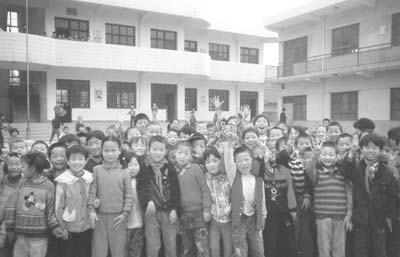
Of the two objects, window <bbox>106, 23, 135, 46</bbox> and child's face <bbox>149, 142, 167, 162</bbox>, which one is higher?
window <bbox>106, 23, 135, 46</bbox>

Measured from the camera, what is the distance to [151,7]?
18.3 m

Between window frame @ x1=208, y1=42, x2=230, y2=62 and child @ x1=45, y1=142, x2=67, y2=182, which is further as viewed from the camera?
window frame @ x1=208, y1=42, x2=230, y2=62

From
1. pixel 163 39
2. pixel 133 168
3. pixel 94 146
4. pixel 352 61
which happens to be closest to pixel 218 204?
pixel 133 168

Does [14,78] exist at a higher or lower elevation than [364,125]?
higher

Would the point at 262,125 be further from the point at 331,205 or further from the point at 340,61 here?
the point at 340,61

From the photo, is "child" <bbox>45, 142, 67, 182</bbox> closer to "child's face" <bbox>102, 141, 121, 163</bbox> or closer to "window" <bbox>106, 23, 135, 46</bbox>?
"child's face" <bbox>102, 141, 121, 163</bbox>

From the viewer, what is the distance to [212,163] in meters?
3.74

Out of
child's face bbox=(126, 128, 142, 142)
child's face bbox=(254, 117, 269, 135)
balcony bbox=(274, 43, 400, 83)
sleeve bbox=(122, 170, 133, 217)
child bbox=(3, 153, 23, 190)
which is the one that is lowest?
sleeve bbox=(122, 170, 133, 217)

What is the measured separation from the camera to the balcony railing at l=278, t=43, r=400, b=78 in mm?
15266

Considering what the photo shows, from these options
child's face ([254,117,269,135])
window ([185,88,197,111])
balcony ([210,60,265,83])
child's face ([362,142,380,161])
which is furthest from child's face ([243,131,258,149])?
balcony ([210,60,265,83])

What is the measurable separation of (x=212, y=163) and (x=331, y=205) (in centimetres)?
148

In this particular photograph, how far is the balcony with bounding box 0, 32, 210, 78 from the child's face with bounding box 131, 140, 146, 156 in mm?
12873

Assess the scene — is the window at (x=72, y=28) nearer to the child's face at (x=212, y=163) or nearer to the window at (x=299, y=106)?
the window at (x=299, y=106)

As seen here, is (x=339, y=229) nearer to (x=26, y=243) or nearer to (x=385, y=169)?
(x=385, y=169)
